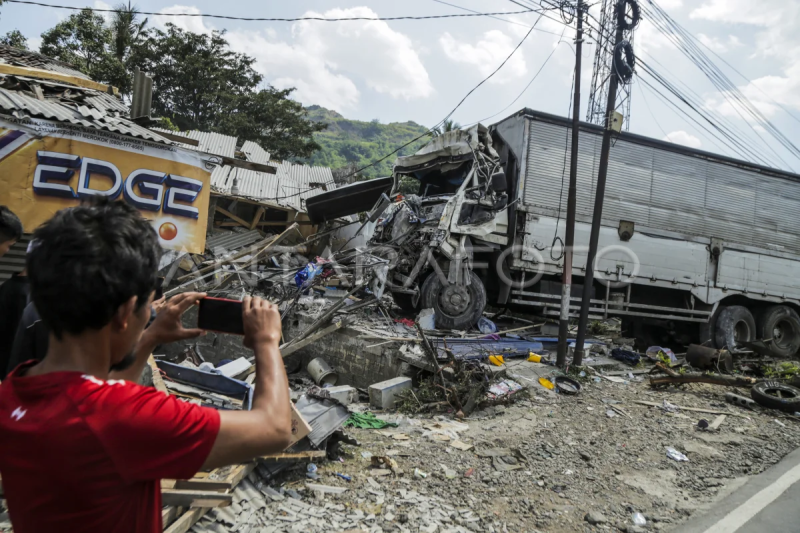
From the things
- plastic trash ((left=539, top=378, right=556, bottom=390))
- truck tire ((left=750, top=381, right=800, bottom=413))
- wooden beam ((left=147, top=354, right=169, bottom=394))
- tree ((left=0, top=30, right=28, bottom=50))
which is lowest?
plastic trash ((left=539, top=378, right=556, bottom=390))

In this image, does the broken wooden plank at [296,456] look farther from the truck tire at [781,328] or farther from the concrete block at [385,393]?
the truck tire at [781,328]

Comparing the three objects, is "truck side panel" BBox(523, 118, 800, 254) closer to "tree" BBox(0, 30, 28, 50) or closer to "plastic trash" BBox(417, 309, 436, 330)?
"plastic trash" BBox(417, 309, 436, 330)

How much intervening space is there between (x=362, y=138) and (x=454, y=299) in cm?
9091

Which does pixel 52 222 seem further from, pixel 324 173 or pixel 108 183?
pixel 324 173

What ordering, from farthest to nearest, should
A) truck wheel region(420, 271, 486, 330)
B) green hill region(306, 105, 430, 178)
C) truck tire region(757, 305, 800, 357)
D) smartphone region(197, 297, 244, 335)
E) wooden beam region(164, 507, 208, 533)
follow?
green hill region(306, 105, 430, 178), truck tire region(757, 305, 800, 357), truck wheel region(420, 271, 486, 330), wooden beam region(164, 507, 208, 533), smartphone region(197, 297, 244, 335)

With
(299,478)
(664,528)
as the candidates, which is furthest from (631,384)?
(299,478)

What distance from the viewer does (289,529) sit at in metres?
3.01

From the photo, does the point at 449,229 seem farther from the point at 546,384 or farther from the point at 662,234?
the point at 662,234

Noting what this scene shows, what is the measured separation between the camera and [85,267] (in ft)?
3.19

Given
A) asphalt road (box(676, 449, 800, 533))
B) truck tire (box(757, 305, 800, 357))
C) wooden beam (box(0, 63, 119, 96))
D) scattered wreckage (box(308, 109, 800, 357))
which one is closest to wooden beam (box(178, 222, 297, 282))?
scattered wreckage (box(308, 109, 800, 357))

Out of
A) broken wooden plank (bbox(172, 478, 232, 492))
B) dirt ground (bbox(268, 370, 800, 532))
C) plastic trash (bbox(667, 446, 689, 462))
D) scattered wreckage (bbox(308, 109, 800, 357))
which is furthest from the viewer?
scattered wreckage (bbox(308, 109, 800, 357))

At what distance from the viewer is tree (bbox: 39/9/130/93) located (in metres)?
18.9

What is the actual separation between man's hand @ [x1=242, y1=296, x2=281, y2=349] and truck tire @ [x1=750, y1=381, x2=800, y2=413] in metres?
7.34

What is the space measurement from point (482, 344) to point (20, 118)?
6.93 m
